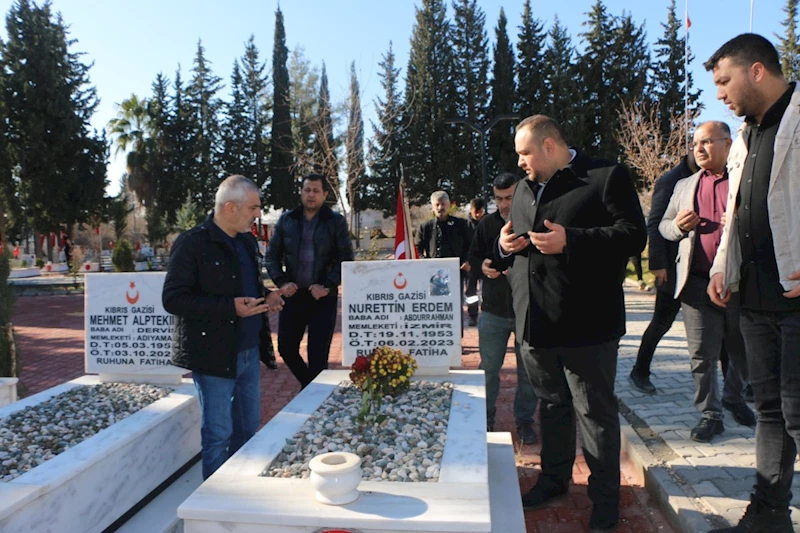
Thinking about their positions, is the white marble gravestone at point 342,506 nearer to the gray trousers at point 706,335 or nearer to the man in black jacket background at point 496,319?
the man in black jacket background at point 496,319

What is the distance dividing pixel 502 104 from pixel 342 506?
143 feet

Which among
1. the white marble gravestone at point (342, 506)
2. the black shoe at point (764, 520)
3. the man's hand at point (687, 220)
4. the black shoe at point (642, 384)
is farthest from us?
the black shoe at point (642, 384)

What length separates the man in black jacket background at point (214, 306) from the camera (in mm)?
3434

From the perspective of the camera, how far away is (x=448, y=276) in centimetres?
460

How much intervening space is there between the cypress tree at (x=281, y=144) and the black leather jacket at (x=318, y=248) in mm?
39468

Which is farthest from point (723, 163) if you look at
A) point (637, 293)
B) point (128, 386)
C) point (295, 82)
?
point (295, 82)

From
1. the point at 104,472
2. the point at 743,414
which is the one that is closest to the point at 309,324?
the point at 104,472

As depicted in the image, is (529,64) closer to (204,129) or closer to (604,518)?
(204,129)

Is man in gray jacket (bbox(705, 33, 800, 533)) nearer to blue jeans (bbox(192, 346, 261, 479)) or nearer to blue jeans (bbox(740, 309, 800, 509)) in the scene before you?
blue jeans (bbox(740, 309, 800, 509))

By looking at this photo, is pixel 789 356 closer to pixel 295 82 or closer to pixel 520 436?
pixel 520 436

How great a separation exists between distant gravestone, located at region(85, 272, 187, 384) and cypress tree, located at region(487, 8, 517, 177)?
39592mm

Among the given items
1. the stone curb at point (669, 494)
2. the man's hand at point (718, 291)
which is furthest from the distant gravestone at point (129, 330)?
the man's hand at point (718, 291)

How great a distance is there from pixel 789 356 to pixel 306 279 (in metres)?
3.52

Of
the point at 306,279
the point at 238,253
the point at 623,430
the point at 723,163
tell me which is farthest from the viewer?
the point at 306,279
